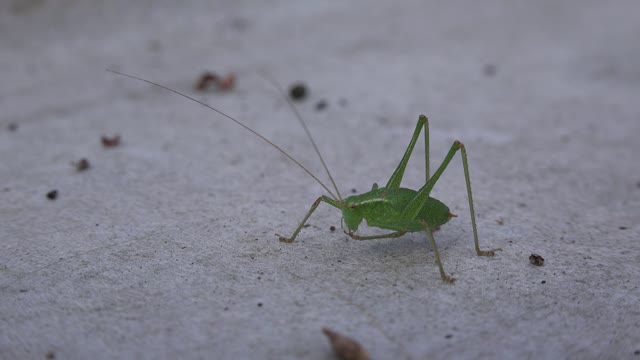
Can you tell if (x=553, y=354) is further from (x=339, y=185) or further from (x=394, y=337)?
(x=339, y=185)

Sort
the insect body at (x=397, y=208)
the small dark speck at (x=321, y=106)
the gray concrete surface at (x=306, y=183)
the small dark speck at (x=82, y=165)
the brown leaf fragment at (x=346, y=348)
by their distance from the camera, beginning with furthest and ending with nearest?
1. the small dark speck at (x=321, y=106)
2. the small dark speck at (x=82, y=165)
3. the insect body at (x=397, y=208)
4. the gray concrete surface at (x=306, y=183)
5. the brown leaf fragment at (x=346, y=348)

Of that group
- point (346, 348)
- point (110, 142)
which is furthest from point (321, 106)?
point (346, 348)

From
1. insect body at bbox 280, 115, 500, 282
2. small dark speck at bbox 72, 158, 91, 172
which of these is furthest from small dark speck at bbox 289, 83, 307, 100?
insect body at bbox 280, 115, 500, 282

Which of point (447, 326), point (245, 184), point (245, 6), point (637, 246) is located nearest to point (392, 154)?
point (245, 184)

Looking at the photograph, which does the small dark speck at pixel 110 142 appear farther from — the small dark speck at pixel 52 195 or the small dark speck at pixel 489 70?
the small dark speck at pixel 489 70

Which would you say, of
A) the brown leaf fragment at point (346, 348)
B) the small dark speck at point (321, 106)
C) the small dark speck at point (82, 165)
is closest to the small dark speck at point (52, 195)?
the small dark speck at point (82, 165)
